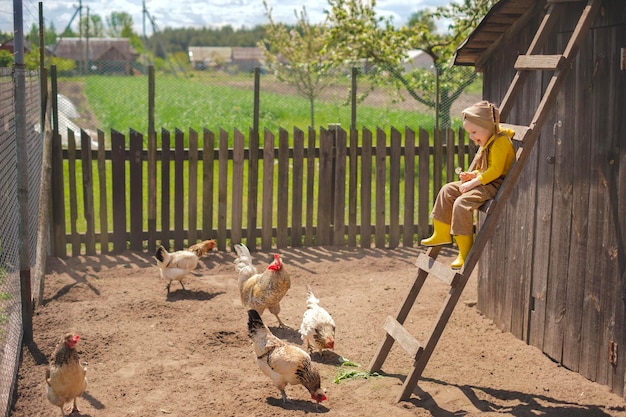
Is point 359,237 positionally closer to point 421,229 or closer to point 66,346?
point 421,229

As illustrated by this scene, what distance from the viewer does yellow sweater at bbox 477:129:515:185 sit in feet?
17.6

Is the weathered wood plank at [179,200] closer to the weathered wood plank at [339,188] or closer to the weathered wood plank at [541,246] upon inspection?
the weathered wood plank at [339,188]

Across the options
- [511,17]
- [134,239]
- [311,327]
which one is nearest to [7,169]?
[311,327]

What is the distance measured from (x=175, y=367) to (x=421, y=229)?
5586 mm

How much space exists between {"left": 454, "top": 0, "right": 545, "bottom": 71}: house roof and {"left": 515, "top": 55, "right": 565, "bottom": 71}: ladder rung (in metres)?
1.17

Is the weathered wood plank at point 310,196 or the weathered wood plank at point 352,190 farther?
the weathered wood plank at point 352,190

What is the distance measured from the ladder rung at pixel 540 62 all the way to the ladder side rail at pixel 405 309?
1464 mm

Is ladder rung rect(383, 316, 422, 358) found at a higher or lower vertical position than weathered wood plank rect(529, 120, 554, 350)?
lower

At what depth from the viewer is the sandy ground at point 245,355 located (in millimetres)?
5641

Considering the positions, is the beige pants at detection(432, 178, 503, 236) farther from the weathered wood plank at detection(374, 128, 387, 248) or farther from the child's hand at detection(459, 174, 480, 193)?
the weathered wood plank at detection(374, 128, 387, 248)

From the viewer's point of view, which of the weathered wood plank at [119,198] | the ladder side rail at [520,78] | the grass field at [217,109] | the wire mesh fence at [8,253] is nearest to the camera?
the wire mesh fence at [8,253]

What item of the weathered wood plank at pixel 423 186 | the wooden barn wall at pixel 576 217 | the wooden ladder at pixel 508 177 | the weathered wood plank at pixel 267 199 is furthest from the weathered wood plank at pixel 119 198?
A: the wooden ladder at pixel 508 177

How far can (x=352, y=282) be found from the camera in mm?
9367

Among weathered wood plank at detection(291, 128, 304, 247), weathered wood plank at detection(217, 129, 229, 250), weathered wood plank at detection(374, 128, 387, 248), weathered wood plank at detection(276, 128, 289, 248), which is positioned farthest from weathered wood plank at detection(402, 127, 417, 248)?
weathered wood plank at detection(217, 129, 229, 250)
